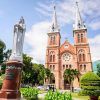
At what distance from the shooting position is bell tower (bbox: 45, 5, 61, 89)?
55750 mm

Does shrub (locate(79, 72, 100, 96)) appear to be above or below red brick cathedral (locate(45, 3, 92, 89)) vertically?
below

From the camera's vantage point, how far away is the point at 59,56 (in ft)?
191

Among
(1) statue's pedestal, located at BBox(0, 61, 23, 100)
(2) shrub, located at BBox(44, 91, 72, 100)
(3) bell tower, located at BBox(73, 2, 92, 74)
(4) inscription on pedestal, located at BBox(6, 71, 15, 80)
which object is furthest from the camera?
(3) bell tower, located at BBox(73, 2, 92, 74)

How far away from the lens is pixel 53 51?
193 feet

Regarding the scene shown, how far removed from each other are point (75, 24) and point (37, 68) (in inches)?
847

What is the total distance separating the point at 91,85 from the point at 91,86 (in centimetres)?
25

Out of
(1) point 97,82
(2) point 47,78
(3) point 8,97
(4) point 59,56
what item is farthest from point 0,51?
(3) point 8,97

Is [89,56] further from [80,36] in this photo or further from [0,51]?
[0,51]

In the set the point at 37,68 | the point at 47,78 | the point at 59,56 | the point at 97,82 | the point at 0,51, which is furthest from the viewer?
the point at 37,68

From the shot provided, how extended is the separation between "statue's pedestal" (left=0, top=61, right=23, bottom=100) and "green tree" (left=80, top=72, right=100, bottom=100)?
8.38 meters

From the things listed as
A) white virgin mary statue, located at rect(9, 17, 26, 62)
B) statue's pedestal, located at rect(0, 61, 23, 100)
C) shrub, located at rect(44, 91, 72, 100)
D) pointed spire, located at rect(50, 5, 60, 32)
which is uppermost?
pointed spire, located at rect(50, 5, 60, 32)

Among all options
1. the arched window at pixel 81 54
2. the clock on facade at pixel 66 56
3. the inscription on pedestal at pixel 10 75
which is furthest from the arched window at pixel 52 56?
the inscription on pedestal at pixel 10 75

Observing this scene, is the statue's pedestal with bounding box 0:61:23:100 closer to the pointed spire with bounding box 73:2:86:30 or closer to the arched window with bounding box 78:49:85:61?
the arched window with bounding box 78:49:85:61

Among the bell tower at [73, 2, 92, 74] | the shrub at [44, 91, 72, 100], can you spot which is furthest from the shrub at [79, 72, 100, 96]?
the bell tower at [73, 2, 92, 74]
